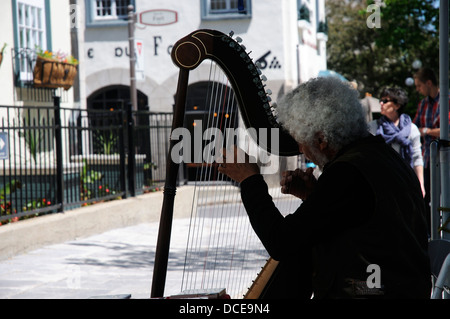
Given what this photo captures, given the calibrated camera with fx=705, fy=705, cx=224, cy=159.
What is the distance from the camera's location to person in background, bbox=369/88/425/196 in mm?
6508

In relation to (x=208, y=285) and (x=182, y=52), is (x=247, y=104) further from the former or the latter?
(x=208, y=285)

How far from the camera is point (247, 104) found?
287 cm

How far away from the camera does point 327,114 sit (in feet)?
8.52

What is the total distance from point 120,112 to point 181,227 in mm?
Answer: 2082

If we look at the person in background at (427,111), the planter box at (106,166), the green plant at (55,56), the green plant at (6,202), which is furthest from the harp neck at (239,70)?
the green plant at (55,56)

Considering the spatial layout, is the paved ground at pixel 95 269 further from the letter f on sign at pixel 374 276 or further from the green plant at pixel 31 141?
the letter f on sign at pixel 374 276

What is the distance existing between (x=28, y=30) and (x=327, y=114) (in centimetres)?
978

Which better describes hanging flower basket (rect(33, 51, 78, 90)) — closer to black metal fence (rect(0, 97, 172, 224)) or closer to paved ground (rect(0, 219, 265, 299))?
black metal fence (rect(0, 97, 172, 224))

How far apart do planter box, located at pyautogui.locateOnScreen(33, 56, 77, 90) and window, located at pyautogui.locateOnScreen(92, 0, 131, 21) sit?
6638 mm

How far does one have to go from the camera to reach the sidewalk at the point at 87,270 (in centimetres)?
618

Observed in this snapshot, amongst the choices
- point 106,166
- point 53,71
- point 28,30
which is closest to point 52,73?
point 53,71

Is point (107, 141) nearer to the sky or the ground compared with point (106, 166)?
nearer to the sky

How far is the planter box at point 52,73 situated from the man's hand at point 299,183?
9.02 m

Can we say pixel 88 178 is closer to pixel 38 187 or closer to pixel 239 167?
pixel 38 187
